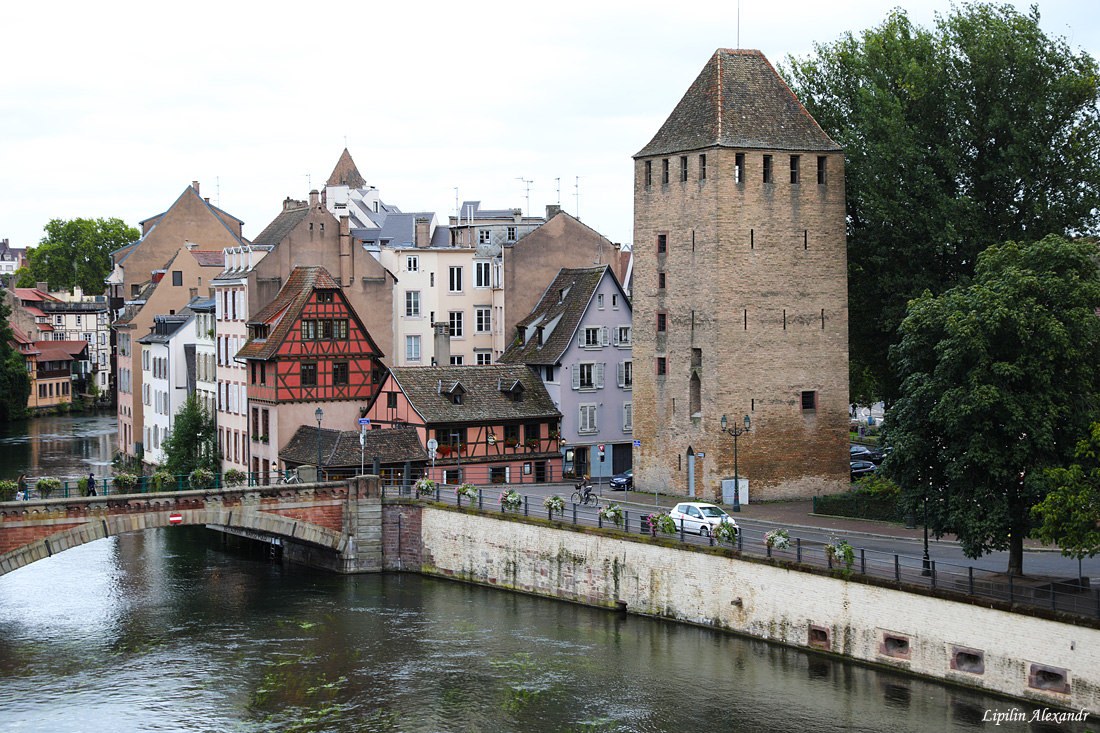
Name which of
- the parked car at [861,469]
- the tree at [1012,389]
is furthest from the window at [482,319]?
the tree at [1012,389]

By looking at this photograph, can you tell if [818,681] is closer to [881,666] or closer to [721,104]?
[881,666]

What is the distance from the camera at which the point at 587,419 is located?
65.9 metres

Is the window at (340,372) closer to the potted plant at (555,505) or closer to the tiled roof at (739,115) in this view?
the tiled roof at (739,115)

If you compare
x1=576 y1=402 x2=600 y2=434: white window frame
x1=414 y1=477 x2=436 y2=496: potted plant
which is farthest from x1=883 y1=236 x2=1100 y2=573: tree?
x1=576 y1=402 x2=600 y2=434: white window frame

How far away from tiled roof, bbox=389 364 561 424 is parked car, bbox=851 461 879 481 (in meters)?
13.7

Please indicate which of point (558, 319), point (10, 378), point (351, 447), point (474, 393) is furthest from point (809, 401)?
point (10, 378)

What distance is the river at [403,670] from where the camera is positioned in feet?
115

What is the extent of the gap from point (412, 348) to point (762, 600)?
36.5 meters

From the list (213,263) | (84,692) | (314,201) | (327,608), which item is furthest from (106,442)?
(84,692)

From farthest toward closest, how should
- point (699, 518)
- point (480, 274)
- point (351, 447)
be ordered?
point (480, 274) → point (351, 447) → point (699, 518)

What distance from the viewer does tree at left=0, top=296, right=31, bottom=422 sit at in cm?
11288

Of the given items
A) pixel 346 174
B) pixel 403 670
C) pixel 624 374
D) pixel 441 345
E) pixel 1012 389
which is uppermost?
pixel 346 174

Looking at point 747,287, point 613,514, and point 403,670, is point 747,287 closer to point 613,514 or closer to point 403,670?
point 613,514

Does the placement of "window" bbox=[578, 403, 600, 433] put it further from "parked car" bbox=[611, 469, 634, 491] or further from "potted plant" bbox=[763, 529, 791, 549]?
"potted plant" bbox=[763, 529, 791, 549]
